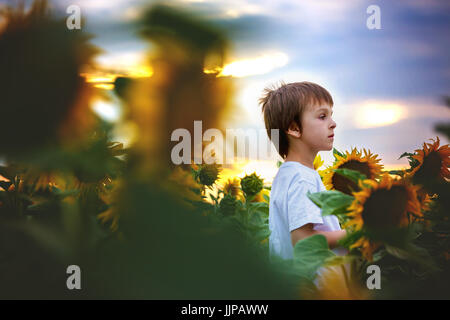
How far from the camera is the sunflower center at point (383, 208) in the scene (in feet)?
1.24

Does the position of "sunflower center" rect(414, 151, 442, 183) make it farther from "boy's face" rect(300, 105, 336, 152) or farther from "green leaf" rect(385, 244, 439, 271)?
"green leaf" rect(385, 244, 439, 271)

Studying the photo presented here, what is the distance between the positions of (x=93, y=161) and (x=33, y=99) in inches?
0.9

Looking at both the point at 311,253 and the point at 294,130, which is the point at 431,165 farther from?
the point at 311,253

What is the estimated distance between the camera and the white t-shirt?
61cm

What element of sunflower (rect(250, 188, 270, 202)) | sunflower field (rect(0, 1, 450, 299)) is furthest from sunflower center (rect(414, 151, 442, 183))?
sunflower field (rect(0, 1, 450, 299))

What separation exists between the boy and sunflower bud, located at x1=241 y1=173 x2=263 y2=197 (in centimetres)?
25

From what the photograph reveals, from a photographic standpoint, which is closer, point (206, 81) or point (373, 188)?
point (206, 81)

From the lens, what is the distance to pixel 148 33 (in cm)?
11

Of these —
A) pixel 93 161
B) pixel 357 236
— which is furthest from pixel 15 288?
pixel 357 236

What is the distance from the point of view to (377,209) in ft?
1.28

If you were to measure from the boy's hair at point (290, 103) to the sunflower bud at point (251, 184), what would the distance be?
25 centimetres

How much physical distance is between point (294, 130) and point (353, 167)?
14 centimetres

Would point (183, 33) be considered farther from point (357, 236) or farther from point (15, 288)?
point (357, 236)

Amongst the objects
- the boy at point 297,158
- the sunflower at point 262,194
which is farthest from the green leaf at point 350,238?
the sunflower at point 262,194
